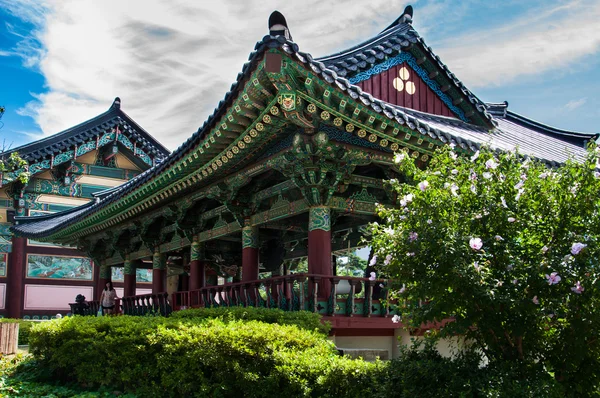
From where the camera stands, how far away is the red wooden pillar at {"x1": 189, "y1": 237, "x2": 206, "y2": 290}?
17016mm

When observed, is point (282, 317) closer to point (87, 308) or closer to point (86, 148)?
point (87, 308)

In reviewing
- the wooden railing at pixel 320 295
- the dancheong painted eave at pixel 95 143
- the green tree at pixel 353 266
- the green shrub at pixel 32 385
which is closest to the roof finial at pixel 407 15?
the wooden railing at pixel 320 295

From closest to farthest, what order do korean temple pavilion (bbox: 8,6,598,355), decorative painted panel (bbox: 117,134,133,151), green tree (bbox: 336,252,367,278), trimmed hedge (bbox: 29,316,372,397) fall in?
trimmed hedge (bbox: 29,316,372,397) < korean temple pavilion (bbox: 8,6,598,355) < decorative painted panel (bbox: 117,134,133,151) < green tree (bbox: 336,252,367,278)

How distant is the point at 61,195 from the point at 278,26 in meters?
23.3

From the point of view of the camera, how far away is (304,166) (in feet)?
37.1

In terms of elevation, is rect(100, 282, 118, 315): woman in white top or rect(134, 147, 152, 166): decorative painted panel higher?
rect(134, 147, 152, 166): decorative painted panel

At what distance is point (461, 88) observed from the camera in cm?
1530

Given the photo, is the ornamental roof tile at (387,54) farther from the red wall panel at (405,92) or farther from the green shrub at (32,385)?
the green shrub at (32,385)

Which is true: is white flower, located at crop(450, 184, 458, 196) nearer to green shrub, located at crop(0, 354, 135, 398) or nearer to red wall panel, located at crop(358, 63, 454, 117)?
green shrub, located at crop(0, 354, 135, 398)

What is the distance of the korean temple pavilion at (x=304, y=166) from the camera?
999 cm

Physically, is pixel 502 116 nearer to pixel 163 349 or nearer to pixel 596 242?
pixel 163 349

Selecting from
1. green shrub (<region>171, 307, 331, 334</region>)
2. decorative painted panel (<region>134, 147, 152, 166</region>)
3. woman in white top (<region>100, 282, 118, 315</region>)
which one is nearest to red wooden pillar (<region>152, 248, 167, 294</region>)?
woman in white top (<region>100, 282, 118, 315</region>)

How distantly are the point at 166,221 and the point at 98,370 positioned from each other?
911cm

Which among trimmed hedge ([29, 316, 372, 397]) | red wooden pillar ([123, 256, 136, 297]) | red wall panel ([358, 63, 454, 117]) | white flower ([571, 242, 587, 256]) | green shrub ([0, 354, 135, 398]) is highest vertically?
red wall panel ([358, 63, 454, 117])
